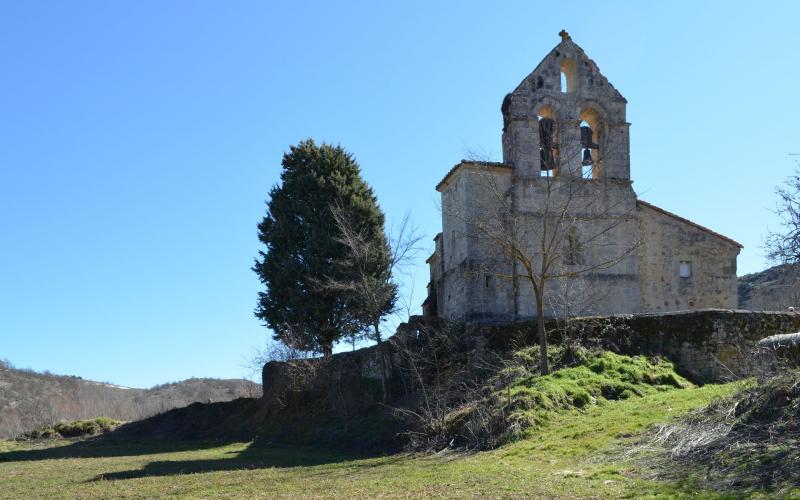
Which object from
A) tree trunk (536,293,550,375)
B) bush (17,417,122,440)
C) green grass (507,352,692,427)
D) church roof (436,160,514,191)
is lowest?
bush (17,417,122,440)

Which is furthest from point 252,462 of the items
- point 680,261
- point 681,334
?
point 680,261

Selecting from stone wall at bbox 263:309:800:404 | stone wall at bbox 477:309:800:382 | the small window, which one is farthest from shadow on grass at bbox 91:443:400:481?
the small window

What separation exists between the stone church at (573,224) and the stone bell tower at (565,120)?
0.13 ft

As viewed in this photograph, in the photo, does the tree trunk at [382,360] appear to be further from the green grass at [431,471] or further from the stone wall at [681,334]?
the green grass at [431,471]

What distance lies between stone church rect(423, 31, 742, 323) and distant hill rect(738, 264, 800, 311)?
3311mm

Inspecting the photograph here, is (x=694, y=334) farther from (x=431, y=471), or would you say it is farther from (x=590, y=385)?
(x=431, y=471)

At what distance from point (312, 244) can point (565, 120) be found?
41.0ft

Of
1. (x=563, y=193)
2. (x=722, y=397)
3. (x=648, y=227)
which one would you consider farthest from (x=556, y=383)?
(x=648, y=227)

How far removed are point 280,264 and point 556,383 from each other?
1878 centimetres

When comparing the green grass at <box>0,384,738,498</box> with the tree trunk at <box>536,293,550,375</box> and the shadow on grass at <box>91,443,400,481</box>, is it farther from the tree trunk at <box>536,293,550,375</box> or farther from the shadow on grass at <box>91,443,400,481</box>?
the tree trunk at <box>536,293,550,375</box>

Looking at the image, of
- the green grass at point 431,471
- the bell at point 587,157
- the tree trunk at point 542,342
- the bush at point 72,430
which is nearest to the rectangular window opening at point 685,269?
the bell at point 587,157

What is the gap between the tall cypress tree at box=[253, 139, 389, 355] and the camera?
3447 centimetres

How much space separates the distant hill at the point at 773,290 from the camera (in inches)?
613

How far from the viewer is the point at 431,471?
49.6 ft
